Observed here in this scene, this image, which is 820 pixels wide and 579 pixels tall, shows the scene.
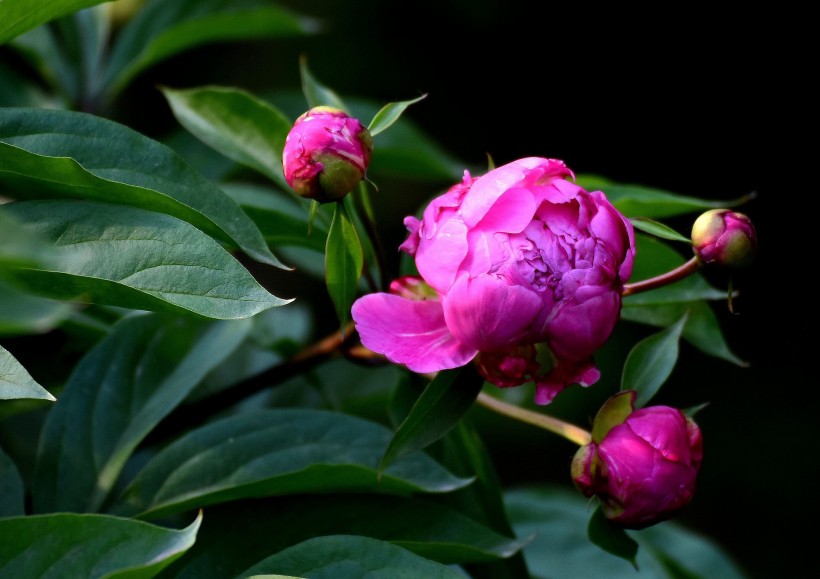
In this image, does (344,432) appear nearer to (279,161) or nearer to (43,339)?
(279,161)

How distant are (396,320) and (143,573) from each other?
0.78 feet

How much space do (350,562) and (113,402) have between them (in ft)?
1.07

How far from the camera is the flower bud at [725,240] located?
2.17 ft

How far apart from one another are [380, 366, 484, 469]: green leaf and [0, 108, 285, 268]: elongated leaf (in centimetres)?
14

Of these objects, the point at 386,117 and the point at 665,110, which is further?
the point at 665,110

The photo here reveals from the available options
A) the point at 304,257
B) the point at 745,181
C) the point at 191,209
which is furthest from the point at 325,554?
the point at 745,181

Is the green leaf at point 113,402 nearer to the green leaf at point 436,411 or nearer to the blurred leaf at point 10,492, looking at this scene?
the blurred leaf at point 10,492

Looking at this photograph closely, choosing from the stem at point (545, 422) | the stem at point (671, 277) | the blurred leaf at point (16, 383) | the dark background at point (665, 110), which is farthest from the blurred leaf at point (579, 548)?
the dark background at point (665, 110)

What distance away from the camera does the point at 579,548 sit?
1.06 meters

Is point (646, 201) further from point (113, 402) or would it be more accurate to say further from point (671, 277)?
point (113, 402)

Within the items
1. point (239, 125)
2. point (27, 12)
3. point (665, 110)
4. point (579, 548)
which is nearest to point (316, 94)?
point (239, 125)

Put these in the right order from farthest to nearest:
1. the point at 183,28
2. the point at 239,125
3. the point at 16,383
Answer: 1. the point at 183,28
2. the point at 239,125
3. the point at 16,383

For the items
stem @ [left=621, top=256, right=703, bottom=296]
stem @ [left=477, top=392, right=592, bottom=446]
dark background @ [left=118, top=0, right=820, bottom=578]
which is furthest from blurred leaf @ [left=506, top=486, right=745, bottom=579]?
dark background @ [left=118, top=0, right=820, bottom=578]

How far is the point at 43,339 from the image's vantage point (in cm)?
93
